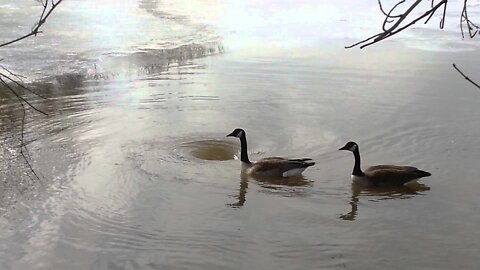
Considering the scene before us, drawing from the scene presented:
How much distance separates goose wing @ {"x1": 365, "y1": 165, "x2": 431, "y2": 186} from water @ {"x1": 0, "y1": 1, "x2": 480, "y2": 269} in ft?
0.49

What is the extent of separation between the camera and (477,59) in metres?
12.9

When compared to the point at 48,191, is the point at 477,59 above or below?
above

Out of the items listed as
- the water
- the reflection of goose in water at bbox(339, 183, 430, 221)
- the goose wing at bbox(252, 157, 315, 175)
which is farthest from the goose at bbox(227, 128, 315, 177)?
the reflection of goose in water at bbox(339, 183, 430, 221)

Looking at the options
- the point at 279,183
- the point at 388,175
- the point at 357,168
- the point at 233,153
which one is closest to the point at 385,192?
the point at 388,175

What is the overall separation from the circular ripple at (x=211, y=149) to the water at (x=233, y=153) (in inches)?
1.2

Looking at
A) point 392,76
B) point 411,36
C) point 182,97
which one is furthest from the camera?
point 411,36

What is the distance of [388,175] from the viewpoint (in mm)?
6863

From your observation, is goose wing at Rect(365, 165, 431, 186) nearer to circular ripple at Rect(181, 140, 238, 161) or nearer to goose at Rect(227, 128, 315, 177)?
goose at Rect(227, 128, 315, 177)

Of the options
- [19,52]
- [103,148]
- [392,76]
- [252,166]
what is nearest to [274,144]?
[252,166]

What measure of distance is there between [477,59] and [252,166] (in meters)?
7.61

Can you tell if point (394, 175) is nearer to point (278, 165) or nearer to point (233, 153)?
point (278, 165)

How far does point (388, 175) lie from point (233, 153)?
213 centimetres

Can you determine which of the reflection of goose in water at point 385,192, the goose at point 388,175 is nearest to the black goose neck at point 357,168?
the goose at point 388,175

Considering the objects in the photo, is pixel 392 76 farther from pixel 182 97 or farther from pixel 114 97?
pixel 114 97
